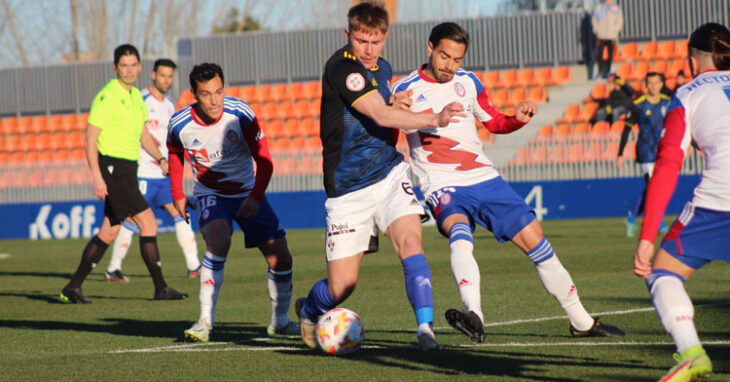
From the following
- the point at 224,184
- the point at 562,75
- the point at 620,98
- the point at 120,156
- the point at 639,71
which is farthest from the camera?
the point at 562,75

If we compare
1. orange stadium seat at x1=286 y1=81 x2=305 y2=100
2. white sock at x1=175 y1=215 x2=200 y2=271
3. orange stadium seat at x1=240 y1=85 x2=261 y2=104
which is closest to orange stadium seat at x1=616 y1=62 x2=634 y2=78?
orange stadium seat at x1=286 y1=81 x2=305 y2=100

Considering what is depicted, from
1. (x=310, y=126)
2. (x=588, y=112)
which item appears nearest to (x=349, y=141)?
(x=588, y=112)

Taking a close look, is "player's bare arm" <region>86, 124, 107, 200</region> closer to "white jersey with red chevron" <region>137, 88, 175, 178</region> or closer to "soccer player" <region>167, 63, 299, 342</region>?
"soccer player" <region>167, 63, 299, 342</region>

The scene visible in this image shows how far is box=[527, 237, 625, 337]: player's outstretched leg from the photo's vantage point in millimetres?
6660

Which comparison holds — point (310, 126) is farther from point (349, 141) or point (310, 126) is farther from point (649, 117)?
point (349, 141)

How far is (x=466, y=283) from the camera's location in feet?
20.9

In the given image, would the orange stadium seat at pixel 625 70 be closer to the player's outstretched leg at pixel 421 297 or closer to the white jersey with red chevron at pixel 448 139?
the white jersey with red chevron at pixel 448 139

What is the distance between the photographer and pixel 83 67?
32969 millimetres

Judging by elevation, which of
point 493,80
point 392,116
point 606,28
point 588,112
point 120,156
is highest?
point 606,28

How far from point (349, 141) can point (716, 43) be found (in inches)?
89.8

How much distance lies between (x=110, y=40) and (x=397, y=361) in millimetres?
39887

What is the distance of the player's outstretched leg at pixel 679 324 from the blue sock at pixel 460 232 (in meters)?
1.92

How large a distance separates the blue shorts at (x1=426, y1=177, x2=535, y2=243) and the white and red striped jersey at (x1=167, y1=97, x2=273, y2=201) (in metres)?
1.46

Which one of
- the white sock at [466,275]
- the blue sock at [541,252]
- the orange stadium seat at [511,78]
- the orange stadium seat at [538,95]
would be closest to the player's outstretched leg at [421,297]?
the white sock at [466,275]
